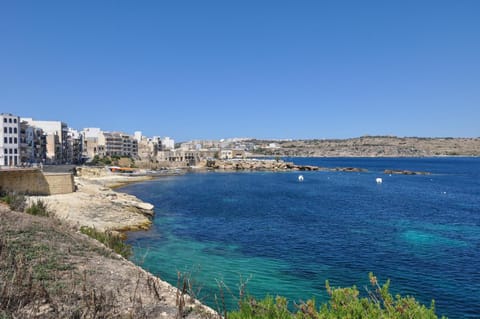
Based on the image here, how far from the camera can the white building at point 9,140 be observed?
6362 cm

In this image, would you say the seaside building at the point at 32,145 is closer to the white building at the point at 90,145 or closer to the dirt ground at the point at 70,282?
the white building at the point at 90,145

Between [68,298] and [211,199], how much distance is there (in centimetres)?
4173

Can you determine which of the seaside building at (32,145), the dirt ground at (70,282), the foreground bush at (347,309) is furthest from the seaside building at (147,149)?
the foreground bush at (347,309)

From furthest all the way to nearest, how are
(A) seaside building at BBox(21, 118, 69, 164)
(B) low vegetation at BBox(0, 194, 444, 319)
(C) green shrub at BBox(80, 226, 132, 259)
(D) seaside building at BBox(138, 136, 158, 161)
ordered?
(D) seaside building at BBox(138, 136, 158, 161) < (A) seaside building at BBox(21, 118, 69, 164) < (C) green shrub at BBox(80, 226, 132, 259) < (B) low vegetation at BBox(0, 194, 444, 319)

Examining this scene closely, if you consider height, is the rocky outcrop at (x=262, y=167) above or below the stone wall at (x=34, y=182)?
below

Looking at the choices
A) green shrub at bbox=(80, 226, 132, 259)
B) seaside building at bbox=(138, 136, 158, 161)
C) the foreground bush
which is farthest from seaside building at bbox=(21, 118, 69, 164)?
the foreground bush

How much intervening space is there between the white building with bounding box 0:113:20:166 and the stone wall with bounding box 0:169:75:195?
118 ft

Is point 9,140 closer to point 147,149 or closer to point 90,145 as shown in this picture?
point 90,145

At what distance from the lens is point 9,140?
6475 centimetres

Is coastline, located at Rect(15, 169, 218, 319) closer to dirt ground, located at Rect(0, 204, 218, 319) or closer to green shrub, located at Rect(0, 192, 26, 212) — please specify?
dirt ground, located at Rect(0, 204, 218, 319)

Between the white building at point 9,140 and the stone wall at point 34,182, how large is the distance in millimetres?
35943

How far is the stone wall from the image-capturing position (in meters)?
31.1

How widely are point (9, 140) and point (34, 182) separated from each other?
39428 mm

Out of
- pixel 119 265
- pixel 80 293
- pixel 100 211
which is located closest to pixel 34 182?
pixel 100 211
